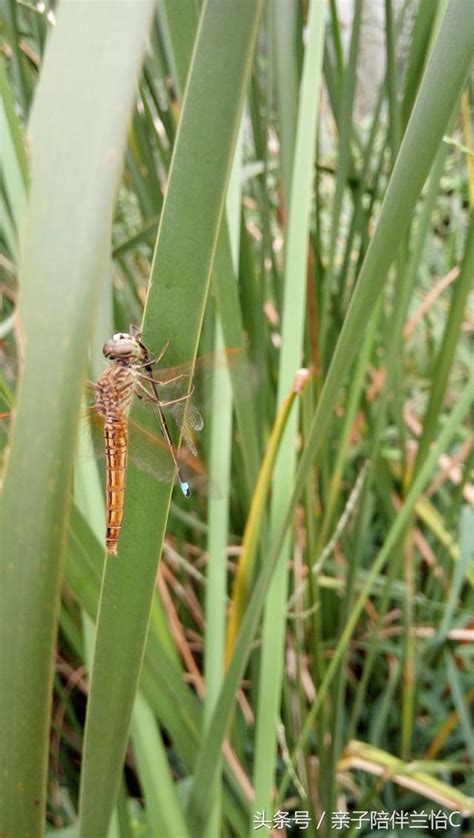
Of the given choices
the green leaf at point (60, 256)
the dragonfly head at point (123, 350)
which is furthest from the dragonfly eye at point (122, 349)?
the green leaf at point (60, 256)

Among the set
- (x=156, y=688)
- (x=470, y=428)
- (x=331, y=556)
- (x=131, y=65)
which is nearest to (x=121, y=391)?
(x=156, y=688)

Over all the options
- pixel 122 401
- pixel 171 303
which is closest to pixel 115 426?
pixel 122 401

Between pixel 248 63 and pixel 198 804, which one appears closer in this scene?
pixel 248 63

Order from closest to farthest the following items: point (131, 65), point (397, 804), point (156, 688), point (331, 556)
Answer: point (131, 65)
point (156, 688)
point (397, 804)
point (331, 556)

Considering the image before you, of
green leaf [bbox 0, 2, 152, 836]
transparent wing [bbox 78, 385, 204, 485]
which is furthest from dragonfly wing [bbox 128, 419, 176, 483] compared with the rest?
green leaf [bbox 0, 2, 152, 836]

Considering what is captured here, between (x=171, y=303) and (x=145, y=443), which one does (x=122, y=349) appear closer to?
(x=145, y=443)

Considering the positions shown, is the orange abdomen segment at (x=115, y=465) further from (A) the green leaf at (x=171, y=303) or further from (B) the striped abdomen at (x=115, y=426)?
(A) the green leaf at (x=171, y=303)

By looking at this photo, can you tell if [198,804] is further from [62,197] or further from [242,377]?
[62,197]

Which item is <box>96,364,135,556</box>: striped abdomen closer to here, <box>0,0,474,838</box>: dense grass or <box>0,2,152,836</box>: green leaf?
<box>0,0,474,838</box>: dense grass
